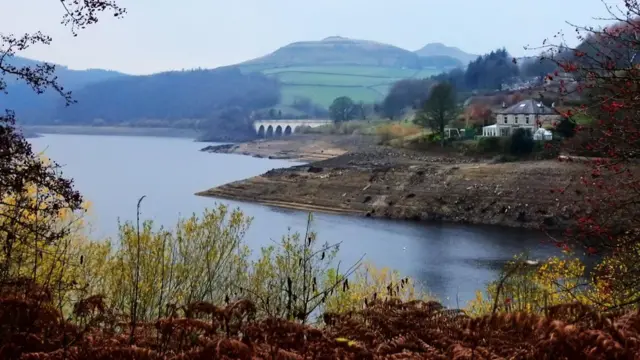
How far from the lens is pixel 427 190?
135 ft

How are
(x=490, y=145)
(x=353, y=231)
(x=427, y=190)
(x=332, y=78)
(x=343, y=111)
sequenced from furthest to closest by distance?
(x=332, y=78)
(x=343, y=111)
(x=490, y=145)
(x=427, y=190)
(x=353, y=231)

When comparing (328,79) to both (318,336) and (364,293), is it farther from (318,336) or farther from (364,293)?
(318,336)

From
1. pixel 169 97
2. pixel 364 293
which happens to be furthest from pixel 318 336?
pixel 169 97

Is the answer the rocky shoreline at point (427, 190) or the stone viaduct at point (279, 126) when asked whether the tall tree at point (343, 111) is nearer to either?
the stone viaduct at point (279, 126)

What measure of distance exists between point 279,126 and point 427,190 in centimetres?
6801

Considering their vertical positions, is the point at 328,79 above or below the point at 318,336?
above

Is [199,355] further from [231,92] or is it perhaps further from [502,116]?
[231,92]

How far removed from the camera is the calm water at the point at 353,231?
23.5 m

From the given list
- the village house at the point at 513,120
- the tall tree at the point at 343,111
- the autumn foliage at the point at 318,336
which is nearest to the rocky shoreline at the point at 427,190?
the village house at the point at 513,120

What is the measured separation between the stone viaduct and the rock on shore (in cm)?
5253

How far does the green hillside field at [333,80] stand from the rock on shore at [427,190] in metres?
87.0

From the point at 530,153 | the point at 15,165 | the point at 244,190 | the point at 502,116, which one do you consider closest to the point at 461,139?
the point at 502,116

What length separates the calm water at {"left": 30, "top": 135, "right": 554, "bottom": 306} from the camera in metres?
23.5

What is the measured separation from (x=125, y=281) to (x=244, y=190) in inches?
1411
